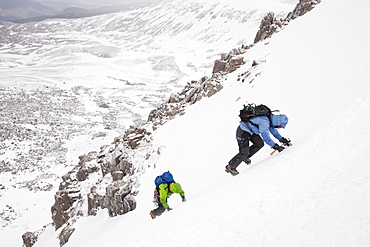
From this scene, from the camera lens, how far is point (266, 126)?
5086 mm

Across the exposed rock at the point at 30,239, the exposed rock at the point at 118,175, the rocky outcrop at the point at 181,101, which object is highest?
the rocky outcrop at the point at 181,101

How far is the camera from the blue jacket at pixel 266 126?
5.10m

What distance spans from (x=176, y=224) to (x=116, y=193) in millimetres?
6970

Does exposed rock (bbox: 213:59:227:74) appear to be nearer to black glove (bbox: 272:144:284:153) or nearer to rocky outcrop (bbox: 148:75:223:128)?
rocky outcrop (bbox: 148:75:223:128)

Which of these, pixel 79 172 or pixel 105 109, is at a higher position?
pixel 105 109

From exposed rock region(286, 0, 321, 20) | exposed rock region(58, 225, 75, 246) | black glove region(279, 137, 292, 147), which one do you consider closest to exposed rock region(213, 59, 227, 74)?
exposed rock region(286, 0, 321, 20)

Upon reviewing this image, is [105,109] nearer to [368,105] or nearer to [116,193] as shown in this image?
[116,193]

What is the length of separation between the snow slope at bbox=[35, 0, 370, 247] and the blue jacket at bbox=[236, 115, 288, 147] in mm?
439

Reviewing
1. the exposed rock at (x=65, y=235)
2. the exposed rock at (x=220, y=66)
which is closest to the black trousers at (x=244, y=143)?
the exposed rock at (x=65, y=235)

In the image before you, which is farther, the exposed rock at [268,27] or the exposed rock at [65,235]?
the exposed rock at [268,27]

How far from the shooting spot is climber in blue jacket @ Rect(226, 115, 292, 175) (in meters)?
5.13

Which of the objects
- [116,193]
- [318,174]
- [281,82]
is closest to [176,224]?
[318,174]

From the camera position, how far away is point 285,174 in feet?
13.4

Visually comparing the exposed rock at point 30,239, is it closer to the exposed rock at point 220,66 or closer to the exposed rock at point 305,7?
the exposed rock at point 220,66
